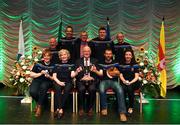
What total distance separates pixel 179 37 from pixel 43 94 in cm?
399

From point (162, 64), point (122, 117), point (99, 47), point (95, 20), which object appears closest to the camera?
point (122, 117)

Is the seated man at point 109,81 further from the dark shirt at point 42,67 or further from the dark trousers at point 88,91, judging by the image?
the dark shirt at point 42,67

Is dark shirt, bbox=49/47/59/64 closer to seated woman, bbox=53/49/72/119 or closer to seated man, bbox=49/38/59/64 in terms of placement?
seated man, bbox=49/38/59/64

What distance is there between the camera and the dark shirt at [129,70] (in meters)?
6.04

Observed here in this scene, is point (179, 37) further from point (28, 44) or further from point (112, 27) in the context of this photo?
point (28, 44)

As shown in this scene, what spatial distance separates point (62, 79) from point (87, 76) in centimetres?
43

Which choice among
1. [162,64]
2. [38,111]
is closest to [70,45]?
[38,111]

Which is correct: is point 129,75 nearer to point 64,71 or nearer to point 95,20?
point 64,71

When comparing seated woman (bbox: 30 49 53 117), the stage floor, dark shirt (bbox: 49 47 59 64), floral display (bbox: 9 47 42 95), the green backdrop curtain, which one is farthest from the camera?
the green backdrop curtain

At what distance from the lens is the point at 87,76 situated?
19.5 feet

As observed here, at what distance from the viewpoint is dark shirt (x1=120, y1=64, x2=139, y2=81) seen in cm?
604

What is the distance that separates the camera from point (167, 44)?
A: 8344mm

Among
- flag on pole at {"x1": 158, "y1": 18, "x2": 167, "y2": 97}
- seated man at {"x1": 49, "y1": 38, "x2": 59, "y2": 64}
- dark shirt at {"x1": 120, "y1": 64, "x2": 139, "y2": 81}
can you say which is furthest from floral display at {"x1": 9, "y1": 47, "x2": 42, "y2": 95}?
flag on pole at {"x1": 158, "y1": 18, "x2": 167, "y2": 97}

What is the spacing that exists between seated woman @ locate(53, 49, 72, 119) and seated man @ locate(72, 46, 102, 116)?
147 mm
